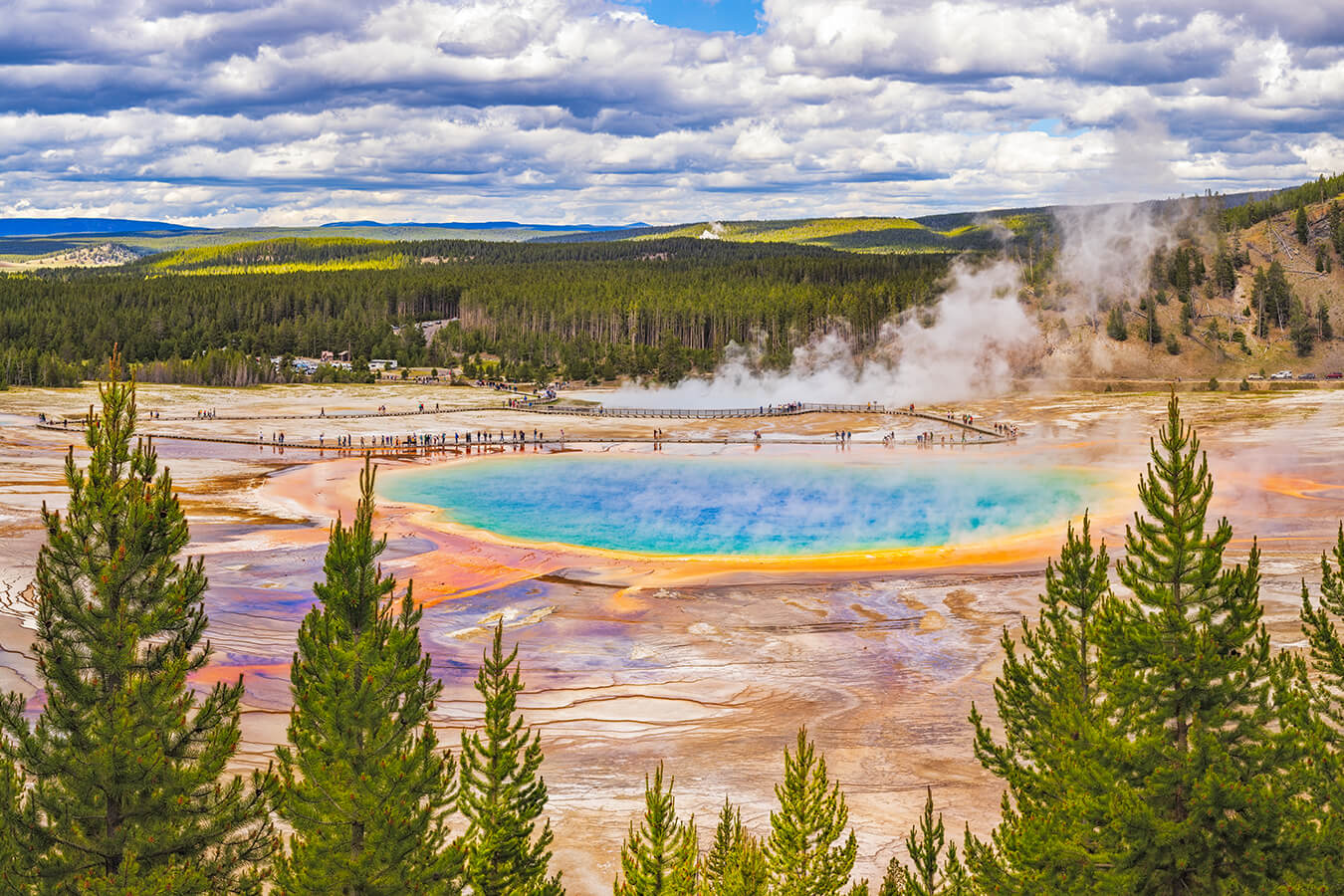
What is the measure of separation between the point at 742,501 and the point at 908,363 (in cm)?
4957

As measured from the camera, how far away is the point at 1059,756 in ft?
42.1

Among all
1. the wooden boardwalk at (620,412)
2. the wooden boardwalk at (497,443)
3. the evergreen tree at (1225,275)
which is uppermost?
the evergreen tree at (1225,275)

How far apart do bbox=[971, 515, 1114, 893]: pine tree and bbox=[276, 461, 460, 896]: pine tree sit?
5595 millimetres

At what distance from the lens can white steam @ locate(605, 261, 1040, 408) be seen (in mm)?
90812

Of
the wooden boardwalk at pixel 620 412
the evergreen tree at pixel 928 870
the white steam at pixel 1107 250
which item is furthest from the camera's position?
the white steam at pixel 1107 250

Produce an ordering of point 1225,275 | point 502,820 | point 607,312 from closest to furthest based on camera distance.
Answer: point 502,820, point 1225,275, point 607,312

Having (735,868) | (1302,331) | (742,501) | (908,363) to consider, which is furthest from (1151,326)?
(735,868)

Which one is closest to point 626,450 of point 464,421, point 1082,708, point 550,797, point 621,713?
point 464,421

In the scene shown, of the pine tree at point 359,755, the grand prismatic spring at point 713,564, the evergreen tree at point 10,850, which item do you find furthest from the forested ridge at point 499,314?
the evergreen tree at point 10,850

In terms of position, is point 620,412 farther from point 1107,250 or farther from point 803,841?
point 803,841

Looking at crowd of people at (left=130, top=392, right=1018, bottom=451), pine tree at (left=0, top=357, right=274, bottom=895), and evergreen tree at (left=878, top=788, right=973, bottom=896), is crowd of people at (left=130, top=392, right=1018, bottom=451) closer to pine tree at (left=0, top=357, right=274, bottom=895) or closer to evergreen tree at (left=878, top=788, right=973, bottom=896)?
pine tree at (left=0, top=357, right=274, bottom=895)

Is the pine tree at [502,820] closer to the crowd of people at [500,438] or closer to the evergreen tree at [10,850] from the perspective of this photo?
the evergreen tree at [10,850]

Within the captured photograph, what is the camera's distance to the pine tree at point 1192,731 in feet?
35.6

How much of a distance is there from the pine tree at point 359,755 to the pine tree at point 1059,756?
220 inches
